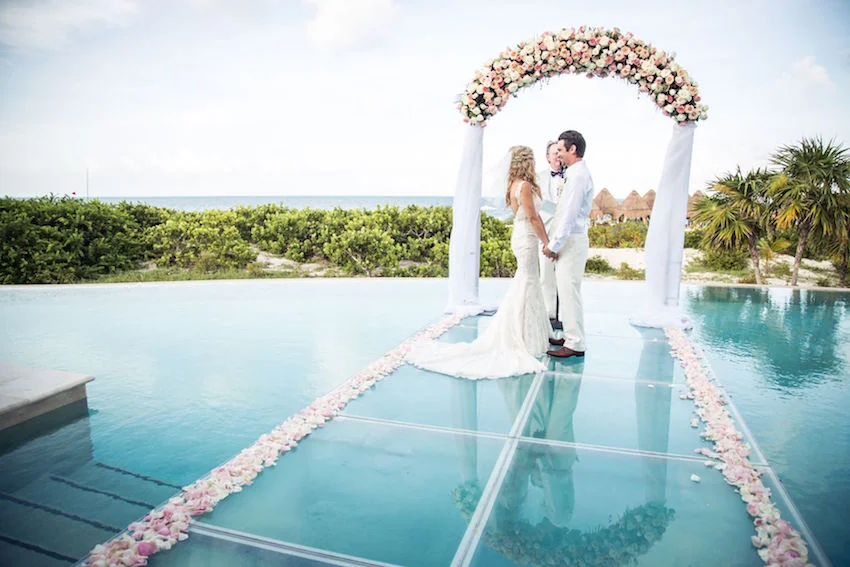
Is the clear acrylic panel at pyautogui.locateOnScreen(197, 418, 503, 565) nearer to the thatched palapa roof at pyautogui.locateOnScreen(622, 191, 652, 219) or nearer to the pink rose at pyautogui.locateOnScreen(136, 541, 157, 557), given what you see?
the pink rose at pyautogui.locateOnScreen(136, 541, 157, 557)

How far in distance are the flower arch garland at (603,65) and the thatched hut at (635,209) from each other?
14304mm

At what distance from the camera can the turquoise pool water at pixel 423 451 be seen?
2.13 m

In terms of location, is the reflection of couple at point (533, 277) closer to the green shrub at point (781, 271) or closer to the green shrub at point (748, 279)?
the green shrub at point (748, 279)

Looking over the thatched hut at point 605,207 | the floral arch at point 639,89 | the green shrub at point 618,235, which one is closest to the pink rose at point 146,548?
the floral arch at point 639,89

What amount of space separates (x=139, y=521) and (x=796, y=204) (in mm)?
9146

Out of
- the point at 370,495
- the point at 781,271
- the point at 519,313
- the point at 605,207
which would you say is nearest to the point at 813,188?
the point at 781,271

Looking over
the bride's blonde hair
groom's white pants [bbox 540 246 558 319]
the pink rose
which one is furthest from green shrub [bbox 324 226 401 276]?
the pink rose

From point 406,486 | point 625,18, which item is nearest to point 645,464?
point 406,486

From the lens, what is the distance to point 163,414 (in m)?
3.56

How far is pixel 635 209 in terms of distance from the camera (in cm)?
1945

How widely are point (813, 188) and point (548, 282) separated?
18.2ft


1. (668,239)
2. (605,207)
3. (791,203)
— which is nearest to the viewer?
(668,239)

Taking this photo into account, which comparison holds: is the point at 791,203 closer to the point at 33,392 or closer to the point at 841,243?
the point at 841,243

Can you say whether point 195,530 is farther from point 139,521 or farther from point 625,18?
point 625,18
